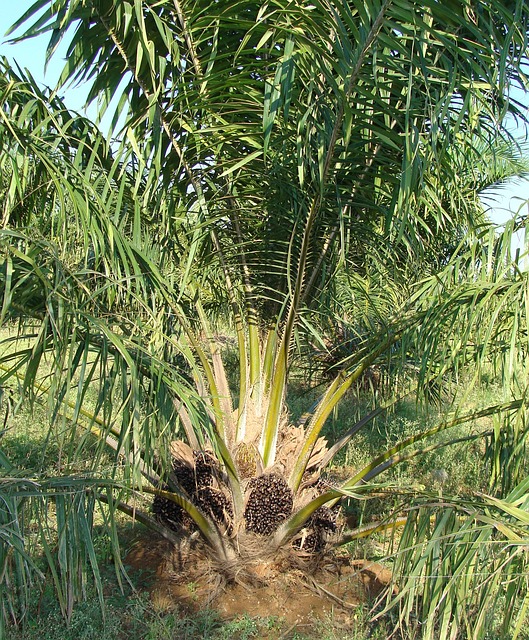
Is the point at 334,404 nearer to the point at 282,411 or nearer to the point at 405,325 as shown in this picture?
the point at 282,411

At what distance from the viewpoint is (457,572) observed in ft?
6.37

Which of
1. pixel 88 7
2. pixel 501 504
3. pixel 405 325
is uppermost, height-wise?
pixel 88 7

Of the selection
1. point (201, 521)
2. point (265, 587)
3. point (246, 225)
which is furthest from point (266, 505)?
point (246, 225)

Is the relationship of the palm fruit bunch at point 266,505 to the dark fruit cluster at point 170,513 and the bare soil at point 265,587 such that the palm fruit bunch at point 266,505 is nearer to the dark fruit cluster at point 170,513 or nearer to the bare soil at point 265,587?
the bare soil at point 265,587

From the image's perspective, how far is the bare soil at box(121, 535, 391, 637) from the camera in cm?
328

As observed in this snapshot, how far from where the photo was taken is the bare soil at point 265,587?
10.8 feet

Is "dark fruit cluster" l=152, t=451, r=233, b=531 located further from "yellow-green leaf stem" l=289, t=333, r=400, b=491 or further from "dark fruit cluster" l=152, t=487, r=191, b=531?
"yellow-green leaf stem" l=289, t=333, r=400, b=491

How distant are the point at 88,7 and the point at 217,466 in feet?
7.18

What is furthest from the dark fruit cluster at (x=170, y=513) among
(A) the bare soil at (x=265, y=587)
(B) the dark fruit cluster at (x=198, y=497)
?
(A) the bare soil at (x=265, y=587)

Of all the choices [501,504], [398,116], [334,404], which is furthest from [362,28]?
[334,404]

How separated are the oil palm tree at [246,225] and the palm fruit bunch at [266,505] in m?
0.01

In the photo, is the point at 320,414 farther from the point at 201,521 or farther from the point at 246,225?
the point at 246,225

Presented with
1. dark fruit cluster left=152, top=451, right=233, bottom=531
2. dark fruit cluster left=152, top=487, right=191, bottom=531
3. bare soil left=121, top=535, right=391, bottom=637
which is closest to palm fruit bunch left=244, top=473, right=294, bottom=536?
dark fruit cluster left=152, top=451, right=233, bottom=531

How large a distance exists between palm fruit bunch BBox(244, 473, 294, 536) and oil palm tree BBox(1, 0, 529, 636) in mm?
10
